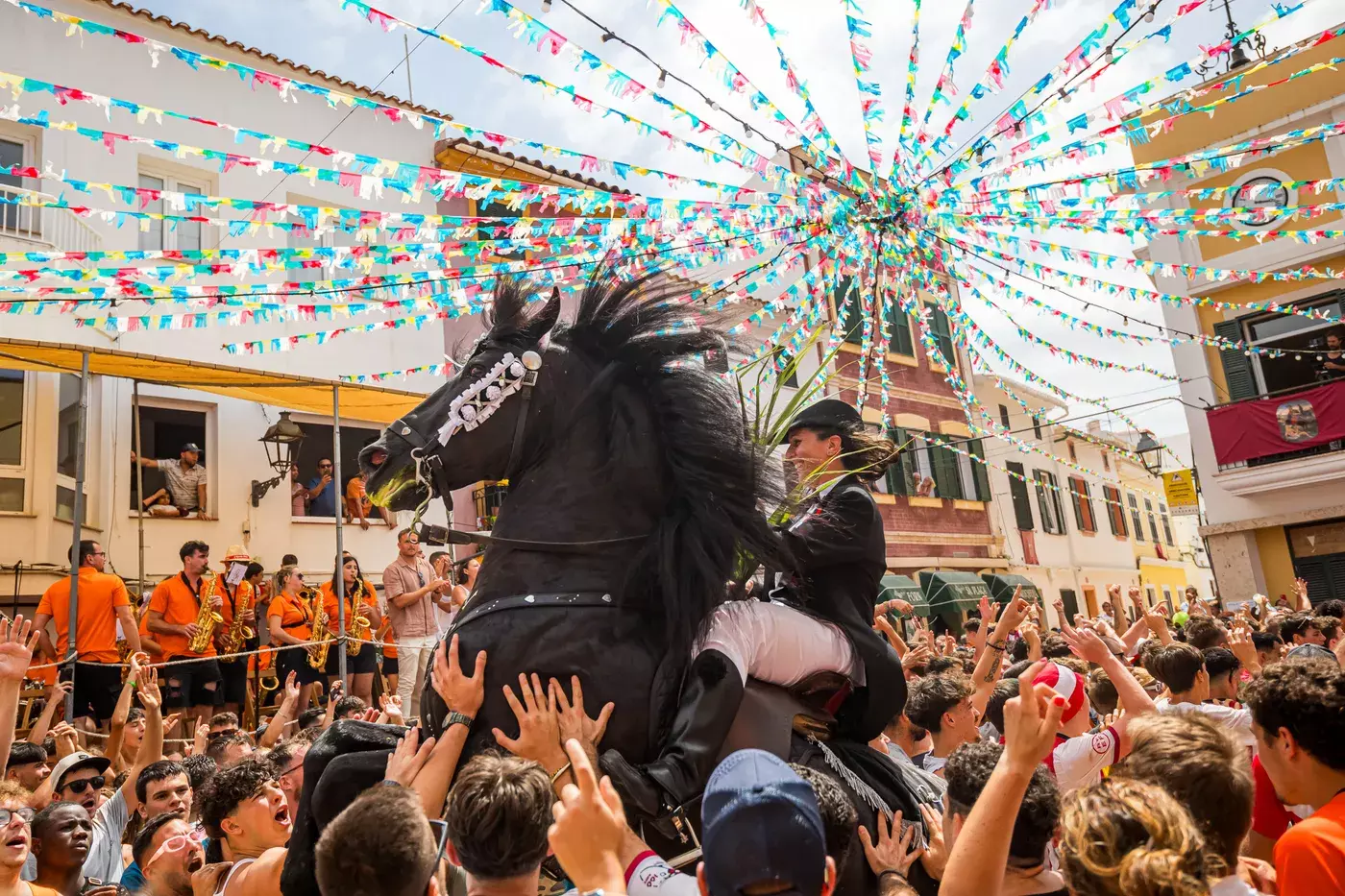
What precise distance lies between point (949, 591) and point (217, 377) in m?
14.5

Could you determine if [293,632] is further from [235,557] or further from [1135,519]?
[1135,519]

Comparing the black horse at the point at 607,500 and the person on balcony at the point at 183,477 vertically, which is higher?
the person on balcony at the point at 183,477

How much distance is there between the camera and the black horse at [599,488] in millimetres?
2883

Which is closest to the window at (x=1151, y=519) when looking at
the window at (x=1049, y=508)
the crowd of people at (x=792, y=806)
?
the window at (x=1049, y=508)

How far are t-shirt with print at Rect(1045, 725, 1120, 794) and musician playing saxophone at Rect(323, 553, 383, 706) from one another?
7326mm

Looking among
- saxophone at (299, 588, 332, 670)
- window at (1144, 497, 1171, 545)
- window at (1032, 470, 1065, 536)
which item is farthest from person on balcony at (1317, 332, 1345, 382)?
window at (1144, 497, 1171, 545)

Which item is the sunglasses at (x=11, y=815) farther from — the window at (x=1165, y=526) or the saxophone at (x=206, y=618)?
the window at (x=1165, y=526)

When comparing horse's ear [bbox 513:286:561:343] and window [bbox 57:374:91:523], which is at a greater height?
window [bbox 57:374:91:523]

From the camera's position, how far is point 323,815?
2826mm

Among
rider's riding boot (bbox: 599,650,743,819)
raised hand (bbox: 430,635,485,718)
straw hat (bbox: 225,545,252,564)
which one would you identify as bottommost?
rider's riding boot (bbox: 599,650,743,819)

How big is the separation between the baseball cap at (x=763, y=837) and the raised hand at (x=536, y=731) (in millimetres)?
907

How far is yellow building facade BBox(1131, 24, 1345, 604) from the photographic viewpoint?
16.4m

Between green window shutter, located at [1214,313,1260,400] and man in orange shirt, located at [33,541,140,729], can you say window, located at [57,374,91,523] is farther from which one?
green window shutter, located at [1214,313,1260,400]

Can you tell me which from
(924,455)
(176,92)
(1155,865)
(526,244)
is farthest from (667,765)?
(924,455)
